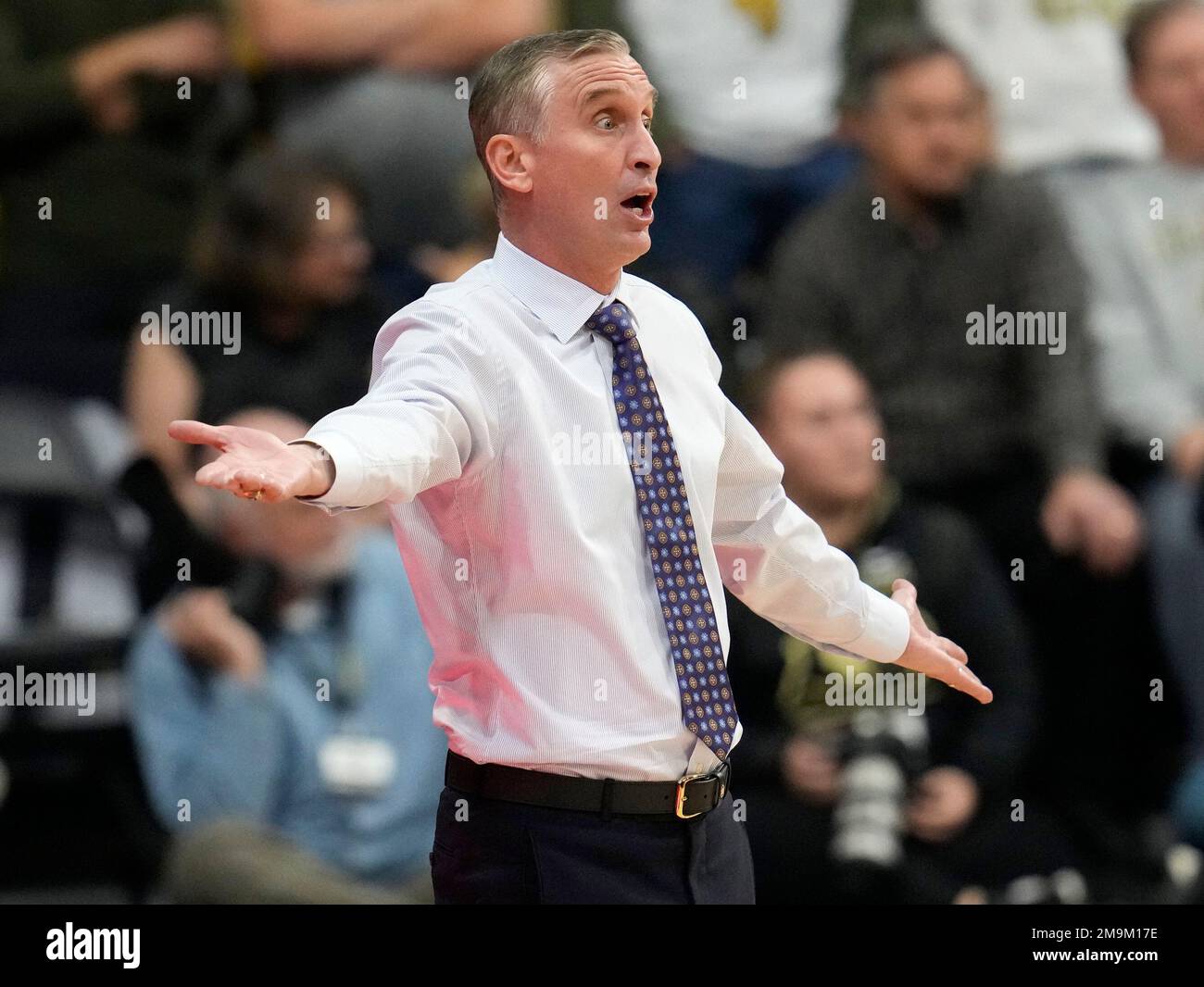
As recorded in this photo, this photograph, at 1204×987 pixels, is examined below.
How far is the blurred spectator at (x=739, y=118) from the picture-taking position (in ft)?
16.3

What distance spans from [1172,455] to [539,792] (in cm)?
306

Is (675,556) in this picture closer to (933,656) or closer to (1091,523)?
(933,656)

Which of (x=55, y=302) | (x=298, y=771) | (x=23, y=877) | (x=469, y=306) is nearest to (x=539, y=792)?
(x=469, y=306)

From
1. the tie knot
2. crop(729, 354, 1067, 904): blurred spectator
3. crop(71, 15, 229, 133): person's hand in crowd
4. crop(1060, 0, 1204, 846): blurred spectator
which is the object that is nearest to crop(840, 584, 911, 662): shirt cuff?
the tie knot

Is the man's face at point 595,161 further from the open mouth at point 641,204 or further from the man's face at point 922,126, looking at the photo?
the man's face at point 922,126

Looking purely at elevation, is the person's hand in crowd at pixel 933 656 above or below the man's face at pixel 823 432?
below

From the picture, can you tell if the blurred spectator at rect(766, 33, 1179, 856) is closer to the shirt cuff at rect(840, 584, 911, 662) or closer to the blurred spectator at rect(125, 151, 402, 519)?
the blurred spectator at rect(125, 151, 402, 519)

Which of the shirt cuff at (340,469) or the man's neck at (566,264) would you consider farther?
the man's neck at (566,264)

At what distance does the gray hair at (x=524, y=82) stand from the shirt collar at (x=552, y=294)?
0.13 m

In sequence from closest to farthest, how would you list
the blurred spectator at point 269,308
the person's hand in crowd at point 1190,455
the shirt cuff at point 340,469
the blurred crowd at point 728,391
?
the shirt cuff at point 340,469
the blurred crowd at point 728,391
the blurred spectator at point 269,308
the person's hand in crowd at point 1190,455

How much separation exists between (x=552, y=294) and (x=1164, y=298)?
3081 millimetres

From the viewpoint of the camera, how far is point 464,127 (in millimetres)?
4840

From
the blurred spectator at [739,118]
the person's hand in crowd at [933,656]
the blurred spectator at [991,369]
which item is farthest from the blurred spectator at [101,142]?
the person's hand in crowd at [933,656]

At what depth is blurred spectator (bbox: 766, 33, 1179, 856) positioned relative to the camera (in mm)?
4883
